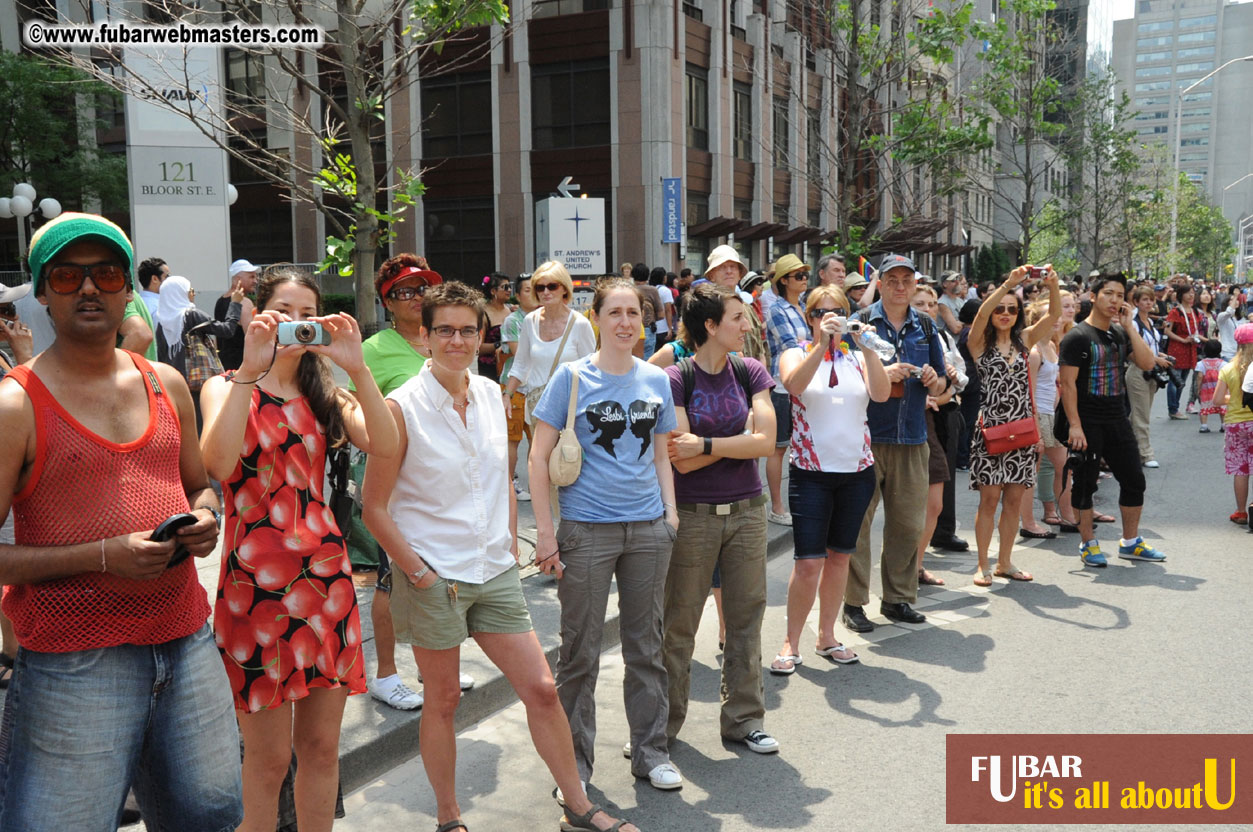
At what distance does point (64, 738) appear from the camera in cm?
246

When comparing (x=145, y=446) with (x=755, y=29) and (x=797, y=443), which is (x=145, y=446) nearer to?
(x=797, y=443)

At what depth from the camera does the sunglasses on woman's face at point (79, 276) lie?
2.50 m

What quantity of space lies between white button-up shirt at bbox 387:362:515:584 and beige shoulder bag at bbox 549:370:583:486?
365 millimetres

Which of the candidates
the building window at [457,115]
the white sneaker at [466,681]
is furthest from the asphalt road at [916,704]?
the building window at [457,115]

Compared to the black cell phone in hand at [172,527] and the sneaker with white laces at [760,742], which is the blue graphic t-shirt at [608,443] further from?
the black cell phone in hand at [172,527]

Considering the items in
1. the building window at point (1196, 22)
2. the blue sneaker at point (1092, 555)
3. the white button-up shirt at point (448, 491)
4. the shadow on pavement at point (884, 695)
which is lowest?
the shadow on pavement at point (884, 695)

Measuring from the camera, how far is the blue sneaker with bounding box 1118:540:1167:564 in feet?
26.4

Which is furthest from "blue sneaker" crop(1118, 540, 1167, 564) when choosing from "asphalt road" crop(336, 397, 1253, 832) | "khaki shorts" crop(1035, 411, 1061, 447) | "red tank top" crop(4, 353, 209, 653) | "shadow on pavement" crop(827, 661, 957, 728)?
"red tank top" crop(4, 353, 209, 653)

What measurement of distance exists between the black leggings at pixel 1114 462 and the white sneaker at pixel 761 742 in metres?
4.26

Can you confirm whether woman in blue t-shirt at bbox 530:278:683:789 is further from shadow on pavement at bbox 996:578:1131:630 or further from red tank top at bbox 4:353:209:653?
shadow on pavement at bbox 996:578:1131:630

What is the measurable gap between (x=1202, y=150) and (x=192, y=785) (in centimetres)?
17467

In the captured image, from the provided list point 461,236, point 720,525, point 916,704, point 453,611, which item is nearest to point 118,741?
point 453,611

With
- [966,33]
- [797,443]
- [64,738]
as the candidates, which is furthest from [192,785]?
[966,33]

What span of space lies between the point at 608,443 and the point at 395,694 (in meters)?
1.64
